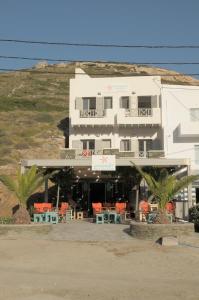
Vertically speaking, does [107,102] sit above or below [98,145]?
above

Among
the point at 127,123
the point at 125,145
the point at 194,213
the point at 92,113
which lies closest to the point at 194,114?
the point at 127,123

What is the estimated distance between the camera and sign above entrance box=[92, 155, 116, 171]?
23750 mm

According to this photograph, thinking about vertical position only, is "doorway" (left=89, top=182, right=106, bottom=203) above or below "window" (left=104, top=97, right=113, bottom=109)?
below

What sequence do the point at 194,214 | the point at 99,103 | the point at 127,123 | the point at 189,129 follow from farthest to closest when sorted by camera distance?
the point at 99,103
the point at 127,123
the point at 189,129
the point at 194,214

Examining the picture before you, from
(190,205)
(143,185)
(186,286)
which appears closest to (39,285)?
(186,286)

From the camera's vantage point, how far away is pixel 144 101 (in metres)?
35.7

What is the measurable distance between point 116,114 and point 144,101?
3.03 meters

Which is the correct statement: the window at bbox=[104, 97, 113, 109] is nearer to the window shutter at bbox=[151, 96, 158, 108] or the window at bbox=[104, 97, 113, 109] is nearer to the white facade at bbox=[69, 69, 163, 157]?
the white facade at bbox=[69, 69, 163, 157]

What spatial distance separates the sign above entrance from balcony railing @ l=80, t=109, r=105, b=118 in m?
10.8

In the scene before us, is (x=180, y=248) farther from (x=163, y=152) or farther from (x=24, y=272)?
(x=163, y=152)

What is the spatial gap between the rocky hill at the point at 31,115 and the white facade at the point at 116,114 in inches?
97.9

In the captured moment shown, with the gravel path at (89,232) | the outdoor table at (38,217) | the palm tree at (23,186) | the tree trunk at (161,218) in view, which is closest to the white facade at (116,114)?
the outdoor table at (38,217)

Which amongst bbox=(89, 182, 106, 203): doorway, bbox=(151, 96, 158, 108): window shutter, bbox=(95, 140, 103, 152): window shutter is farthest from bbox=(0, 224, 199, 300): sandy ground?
bbox=(151, 96, 158, 108): window shutter

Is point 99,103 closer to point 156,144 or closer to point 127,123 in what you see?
point 127,123
